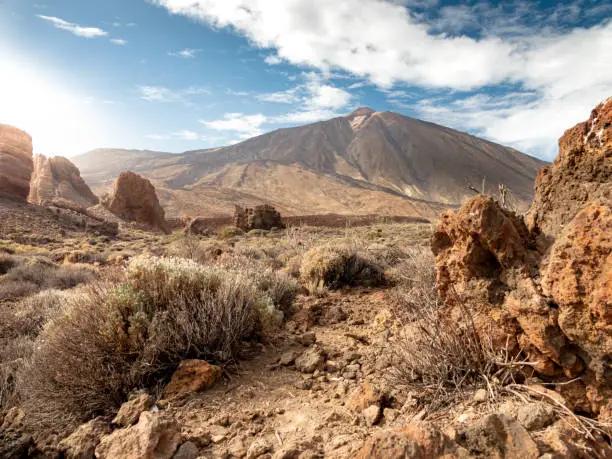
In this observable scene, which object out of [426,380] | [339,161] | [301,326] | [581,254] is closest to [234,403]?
[426,380]

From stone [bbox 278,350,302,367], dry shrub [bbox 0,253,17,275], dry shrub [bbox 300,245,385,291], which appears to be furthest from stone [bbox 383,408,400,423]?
dry shrub [bbox 0,253,17,275]

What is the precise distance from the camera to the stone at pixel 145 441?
1.94m

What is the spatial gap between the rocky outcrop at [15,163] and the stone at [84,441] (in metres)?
30.3

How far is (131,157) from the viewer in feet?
518

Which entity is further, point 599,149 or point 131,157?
point 131,157

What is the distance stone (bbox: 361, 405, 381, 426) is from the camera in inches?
88.3

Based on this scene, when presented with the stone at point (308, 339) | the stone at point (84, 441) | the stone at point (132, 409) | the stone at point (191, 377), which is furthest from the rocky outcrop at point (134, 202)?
the stone at point (84, 441)

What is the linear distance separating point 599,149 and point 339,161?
457 feet

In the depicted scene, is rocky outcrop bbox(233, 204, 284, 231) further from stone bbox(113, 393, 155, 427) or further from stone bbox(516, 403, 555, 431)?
stone bbox(516, 403, 555, 431)

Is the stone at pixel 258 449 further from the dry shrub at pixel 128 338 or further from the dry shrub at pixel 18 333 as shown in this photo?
the dry shrub at pixel 18 333

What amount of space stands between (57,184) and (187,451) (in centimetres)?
4027

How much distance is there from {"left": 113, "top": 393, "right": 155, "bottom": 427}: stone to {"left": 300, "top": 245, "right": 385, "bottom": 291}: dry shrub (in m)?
3.39

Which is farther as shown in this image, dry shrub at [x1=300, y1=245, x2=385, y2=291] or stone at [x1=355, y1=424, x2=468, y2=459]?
dry shrub at [x1=300, y1=245, x2=385, y2=291]

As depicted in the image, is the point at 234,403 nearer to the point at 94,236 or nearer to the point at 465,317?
the point at 465,317
